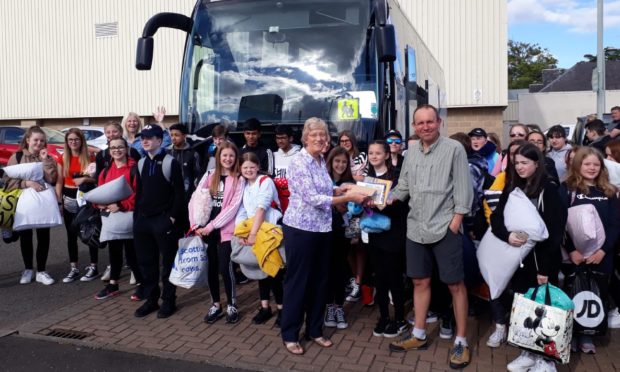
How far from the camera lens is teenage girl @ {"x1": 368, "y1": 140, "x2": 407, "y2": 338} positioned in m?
4.43

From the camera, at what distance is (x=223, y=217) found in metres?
4.95

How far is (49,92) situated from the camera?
75.0 ft

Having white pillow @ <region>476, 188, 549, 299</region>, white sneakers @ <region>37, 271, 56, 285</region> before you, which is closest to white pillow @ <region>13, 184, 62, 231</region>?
white sneakers @ <region>37, 271, 56, 285</region>

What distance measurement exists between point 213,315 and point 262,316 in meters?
0.48

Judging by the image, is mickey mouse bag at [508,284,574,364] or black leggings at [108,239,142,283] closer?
mickey mouse bag at [508,284,574,364]

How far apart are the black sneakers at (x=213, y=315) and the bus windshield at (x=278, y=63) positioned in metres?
2.14

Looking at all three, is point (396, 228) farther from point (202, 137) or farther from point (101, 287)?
point (101, 287)

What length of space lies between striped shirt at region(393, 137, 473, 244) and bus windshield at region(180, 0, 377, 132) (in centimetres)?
173

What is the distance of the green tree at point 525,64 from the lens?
57.5m

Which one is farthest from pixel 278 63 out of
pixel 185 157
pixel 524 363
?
pixel 524 363

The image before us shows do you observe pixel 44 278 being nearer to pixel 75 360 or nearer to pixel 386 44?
pixel 75 360

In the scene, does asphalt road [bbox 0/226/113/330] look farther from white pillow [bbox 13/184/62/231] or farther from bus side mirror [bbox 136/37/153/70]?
bus side mirror [bbox 136/37/153/70]

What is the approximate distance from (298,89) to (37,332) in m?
3.55

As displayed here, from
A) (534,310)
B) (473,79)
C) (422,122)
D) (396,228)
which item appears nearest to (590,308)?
→ (534,310)
